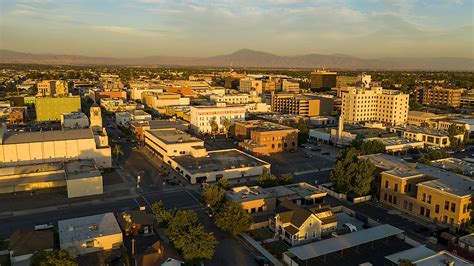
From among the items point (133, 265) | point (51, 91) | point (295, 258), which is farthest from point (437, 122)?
point (51, 91)

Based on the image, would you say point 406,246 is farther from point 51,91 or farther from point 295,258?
point 51,91

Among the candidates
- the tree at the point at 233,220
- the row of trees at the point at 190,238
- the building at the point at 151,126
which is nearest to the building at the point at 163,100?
the building at the point at 151,126

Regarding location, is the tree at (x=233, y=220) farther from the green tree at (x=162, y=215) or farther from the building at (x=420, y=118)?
the building at (x=420, y=118)

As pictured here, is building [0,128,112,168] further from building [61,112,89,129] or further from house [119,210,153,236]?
house [119,210,153,236]

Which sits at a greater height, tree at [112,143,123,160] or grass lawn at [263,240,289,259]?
tree at [112,143,123,160]

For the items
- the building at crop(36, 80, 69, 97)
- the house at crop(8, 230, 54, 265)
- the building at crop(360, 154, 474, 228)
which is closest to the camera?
the house at crop(8, 230, 54, 265)

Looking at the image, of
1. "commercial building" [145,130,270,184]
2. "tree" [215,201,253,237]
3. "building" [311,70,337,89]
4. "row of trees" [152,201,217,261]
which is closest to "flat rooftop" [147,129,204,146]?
"commercial building" [145,130,270,184]
